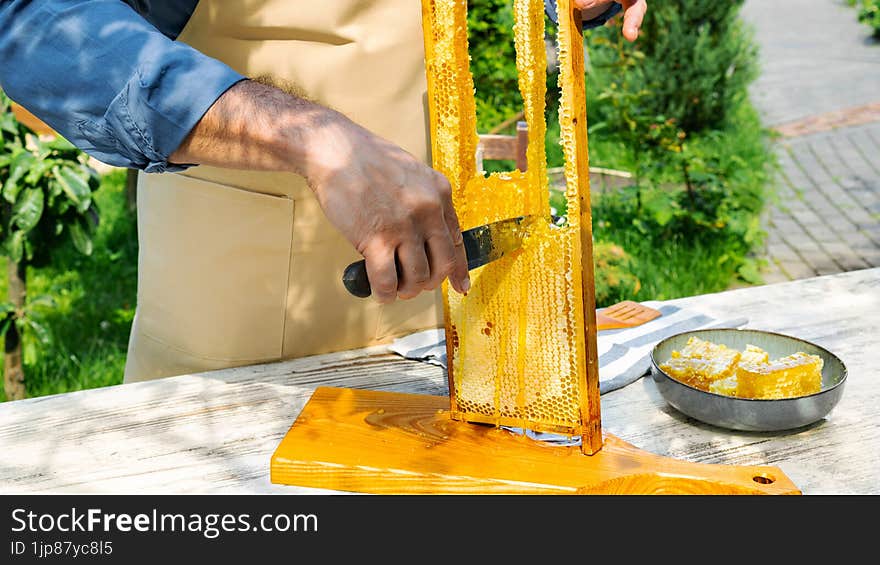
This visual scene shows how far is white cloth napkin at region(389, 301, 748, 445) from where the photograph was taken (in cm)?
195

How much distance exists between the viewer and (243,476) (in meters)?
1.61

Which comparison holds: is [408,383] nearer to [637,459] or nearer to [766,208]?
[637,459]

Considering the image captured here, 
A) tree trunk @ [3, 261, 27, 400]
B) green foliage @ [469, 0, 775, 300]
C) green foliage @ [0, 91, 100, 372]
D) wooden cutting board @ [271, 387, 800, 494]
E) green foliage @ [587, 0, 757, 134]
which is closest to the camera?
wooden cutting board @ [271, 387, 800, 494]

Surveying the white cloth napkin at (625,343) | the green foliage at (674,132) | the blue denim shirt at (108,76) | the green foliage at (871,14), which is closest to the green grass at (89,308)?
the white cloth napkin at (625,343)

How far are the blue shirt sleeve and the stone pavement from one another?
4217 millimetres

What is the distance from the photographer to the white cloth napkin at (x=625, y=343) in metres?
1.95

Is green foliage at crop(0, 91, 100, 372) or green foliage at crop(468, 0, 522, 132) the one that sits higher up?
green foliage at crop(468, 0, 522, 132)

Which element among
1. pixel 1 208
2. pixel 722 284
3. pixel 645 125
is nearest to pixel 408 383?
pixel 1 208

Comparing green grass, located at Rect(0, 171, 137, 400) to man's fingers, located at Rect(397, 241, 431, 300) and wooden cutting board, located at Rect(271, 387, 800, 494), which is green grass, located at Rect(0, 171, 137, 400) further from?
man's fingers, located at Rect(397, 241, 431, 300)

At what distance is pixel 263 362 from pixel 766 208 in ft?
15.9

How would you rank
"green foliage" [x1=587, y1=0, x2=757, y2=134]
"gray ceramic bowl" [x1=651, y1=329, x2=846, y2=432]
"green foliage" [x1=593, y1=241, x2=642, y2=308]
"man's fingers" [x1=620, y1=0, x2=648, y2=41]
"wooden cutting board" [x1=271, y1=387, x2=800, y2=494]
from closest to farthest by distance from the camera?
1. "wooden cutting board" [x1=271, y1=387, x2=800, y2=494]
2. "gray ceramic bowl" [x1=651, y1=329, x2=846, y2=432]
3. "man's fingers" [x1=620, y1=0, x2=648, y2=41]
4. "green foliage" [x1=593, y1=241, x2=642, y2=308]
5. "green foliage" [x1=587, y1=0, x2=757, y2=134]

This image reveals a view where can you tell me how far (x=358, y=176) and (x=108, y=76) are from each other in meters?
0.45

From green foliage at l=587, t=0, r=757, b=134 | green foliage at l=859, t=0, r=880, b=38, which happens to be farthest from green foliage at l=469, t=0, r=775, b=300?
green foliage at l=859, t=0, r=880, b=38

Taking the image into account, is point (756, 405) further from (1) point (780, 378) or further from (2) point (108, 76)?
(2) point (108, 76)
